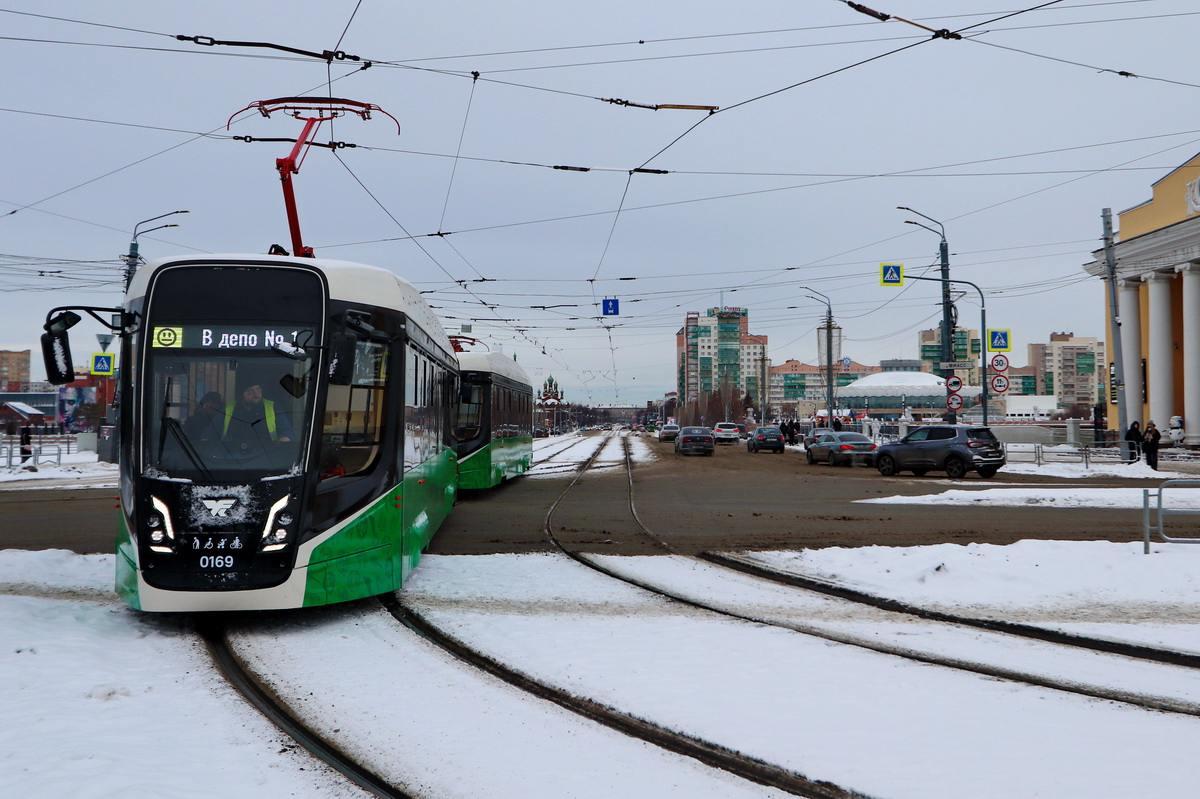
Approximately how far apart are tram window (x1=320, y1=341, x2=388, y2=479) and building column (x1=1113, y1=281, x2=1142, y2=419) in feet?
155

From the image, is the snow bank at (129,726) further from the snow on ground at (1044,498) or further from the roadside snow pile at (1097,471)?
the roadside snow pile at (1097,471)

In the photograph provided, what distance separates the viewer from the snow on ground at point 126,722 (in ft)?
14.6

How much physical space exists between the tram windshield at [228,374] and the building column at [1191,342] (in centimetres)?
4537

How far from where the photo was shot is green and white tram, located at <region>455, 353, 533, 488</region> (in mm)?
19469

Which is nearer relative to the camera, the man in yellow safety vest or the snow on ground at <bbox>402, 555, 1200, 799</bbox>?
the snow on ground at <bbox>402, 555, 1200, 799</bbox>

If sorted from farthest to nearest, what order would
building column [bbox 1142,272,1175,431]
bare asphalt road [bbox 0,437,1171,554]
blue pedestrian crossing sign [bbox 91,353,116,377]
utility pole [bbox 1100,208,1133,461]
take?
building column [bbox 1142,272,1175,431]
blue pedestrian crossing sign [bbox 91,353,116,377]
utility pole [bbox 1100,208,1133,461]
bare asphalt road [bbox 0,437,1171,554]

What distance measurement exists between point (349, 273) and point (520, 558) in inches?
187

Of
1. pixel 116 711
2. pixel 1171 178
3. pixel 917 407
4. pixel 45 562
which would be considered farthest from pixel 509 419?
pixel 917 407

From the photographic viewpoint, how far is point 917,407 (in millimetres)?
141875

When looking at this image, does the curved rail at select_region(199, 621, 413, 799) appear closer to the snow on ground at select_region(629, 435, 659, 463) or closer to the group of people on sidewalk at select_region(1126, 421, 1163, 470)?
the group of people on sidewalk at select_region(1126, 421, 1163, 470)

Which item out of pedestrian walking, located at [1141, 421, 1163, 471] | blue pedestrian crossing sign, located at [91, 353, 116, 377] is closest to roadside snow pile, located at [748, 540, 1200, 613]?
pedestrian walking, located at [1141, 421, 1163, 471]

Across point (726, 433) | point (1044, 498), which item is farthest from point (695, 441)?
point (1044, 498)

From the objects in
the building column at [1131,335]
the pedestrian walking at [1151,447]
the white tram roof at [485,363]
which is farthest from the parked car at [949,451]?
the building column at [1131,335]

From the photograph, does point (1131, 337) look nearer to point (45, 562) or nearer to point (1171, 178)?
point (1171, 178)
